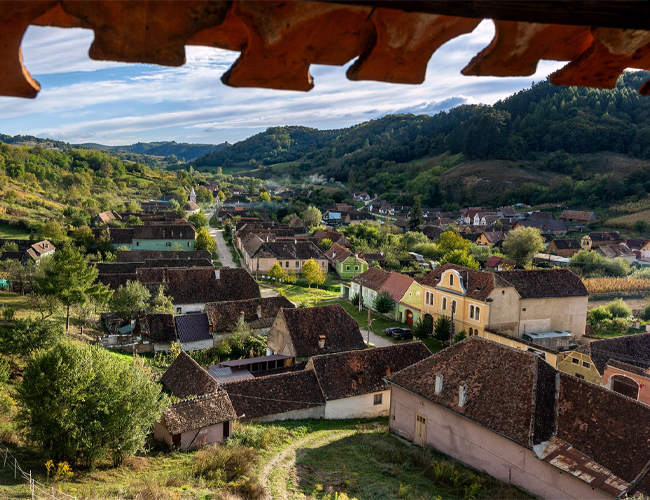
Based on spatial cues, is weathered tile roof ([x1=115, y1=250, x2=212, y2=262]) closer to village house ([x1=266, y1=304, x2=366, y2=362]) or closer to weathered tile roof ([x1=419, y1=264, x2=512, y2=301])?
village house ([x1=266, y1=304, x2=366, y2=362])

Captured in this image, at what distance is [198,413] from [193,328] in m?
12.9

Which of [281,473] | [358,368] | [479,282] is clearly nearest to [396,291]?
[479,282]

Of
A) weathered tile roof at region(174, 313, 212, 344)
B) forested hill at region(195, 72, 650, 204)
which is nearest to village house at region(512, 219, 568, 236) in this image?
forested hill at region(195, 72, 650, 204)

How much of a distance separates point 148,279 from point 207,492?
1091 inches

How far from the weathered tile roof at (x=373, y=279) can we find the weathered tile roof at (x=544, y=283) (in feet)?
36.0

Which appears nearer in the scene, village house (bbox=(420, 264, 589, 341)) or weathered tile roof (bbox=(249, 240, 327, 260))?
village house (bbox=(420, 264, 589, 341))

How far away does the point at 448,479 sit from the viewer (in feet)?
52.2

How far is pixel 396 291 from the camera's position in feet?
128

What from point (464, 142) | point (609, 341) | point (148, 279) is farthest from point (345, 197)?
point (609, 341)

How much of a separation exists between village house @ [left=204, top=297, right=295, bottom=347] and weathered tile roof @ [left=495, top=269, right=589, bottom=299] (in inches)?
646

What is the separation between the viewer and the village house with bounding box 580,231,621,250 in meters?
68.0

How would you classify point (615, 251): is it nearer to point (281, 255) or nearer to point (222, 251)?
point (281, 255)

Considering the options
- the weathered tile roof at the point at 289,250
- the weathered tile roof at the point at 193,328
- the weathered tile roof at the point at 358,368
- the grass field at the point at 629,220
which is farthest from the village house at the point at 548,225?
the weathered tile roof at the point at 193,328

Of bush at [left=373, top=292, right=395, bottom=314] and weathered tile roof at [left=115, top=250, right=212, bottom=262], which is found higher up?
weathered tile roof at [left=115, top=250, right=212, bottom=262]
